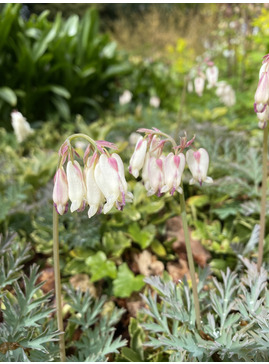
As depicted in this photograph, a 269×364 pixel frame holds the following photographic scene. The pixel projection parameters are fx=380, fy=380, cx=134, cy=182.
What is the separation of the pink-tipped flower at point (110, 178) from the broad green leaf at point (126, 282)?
838mm

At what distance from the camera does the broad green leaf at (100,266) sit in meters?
1.79

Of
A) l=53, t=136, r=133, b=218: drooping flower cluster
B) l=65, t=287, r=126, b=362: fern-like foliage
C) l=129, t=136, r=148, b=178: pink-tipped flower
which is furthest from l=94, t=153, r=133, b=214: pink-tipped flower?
l=65, t=287, r=126, b=362: fern-like foliage

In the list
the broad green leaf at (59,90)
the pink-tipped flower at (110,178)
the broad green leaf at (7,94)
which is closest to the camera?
the pink-tipped flower at (110,178)

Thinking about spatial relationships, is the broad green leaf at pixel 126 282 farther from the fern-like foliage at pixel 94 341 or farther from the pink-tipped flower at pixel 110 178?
the pink-tipped flower at pixel 110 178

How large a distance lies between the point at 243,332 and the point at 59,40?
3748 millimetres

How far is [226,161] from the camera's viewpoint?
2.17m

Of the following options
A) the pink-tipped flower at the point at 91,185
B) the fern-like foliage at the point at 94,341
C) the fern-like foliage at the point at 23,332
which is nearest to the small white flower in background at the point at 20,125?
the fern-like foliage at the point at 94,341

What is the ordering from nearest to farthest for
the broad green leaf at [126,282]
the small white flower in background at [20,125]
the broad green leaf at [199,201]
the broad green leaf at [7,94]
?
1. the broad green leaf at [126,282]
2. the broad green leaf at [199,201]
3. the small white flower in background at [20,125]
4. the broad green leaf at [7,94]

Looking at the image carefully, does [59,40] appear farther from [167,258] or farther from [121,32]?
[121,32]

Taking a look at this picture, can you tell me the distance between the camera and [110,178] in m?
0.98

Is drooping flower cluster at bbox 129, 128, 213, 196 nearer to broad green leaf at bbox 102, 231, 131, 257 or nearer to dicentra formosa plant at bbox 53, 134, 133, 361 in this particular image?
dicentra formosa plant at bbox 53, 134, 133, 361

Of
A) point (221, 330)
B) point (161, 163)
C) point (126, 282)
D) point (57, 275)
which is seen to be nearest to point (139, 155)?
point (161, 163)

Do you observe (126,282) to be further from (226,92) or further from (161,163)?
(226,92)

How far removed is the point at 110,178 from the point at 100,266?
3.22 feet
